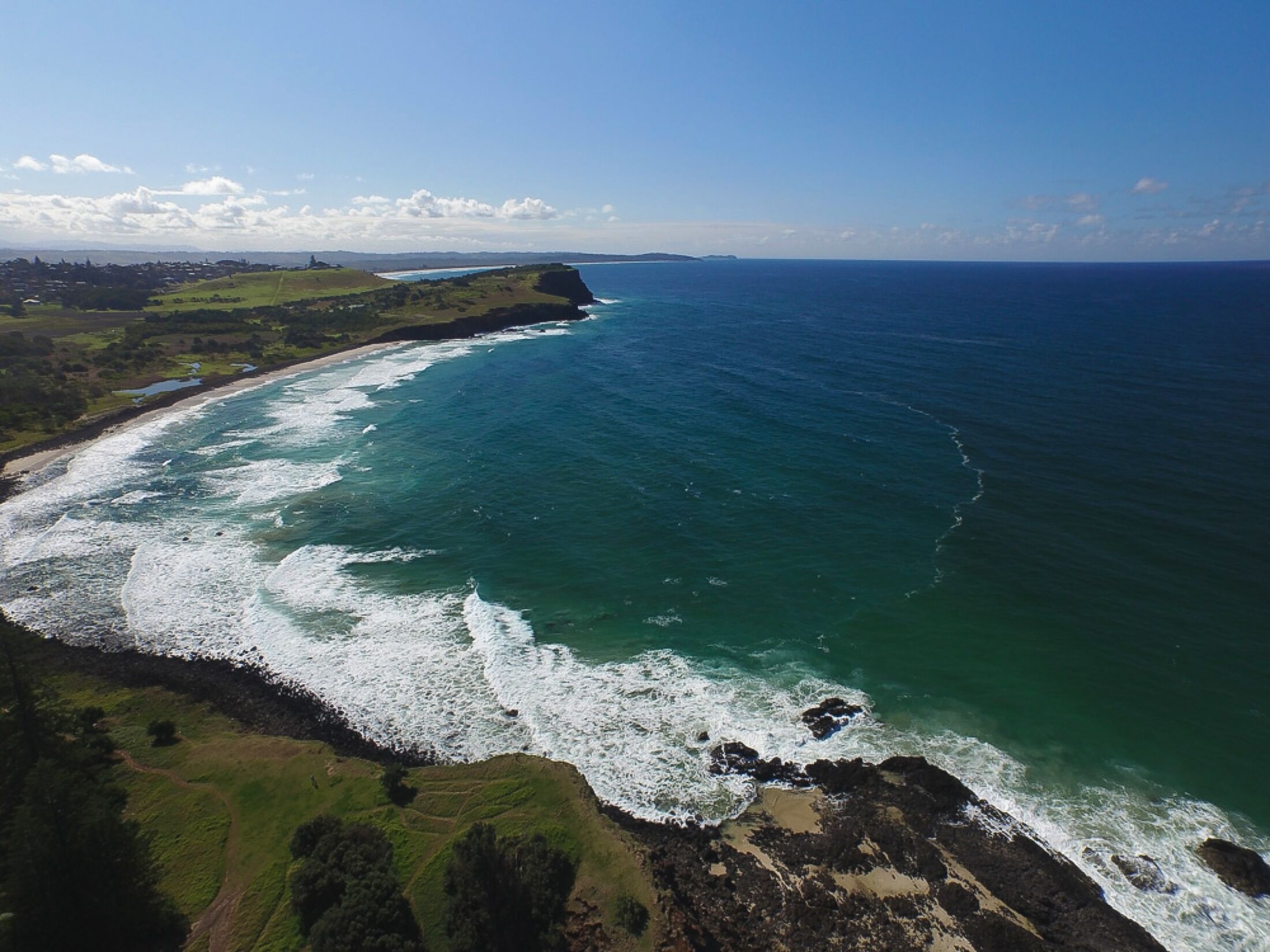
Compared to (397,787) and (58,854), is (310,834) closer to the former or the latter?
(397,787)

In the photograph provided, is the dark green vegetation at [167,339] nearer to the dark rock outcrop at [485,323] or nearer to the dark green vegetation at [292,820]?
the dark rock outcrop at [485,323]

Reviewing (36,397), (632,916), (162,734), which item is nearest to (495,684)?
(632,916)

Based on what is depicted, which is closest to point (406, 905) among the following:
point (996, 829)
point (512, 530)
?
point (996, 829)

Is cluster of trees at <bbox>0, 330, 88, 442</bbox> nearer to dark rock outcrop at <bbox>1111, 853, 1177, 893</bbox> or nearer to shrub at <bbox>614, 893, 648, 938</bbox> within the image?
shrub at <bbox>614, 893, 648, 938</bbox>

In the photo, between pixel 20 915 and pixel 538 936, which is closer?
pixel 20 915

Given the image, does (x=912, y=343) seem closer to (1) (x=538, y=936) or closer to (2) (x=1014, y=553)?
(2) (x=1014, y=553)

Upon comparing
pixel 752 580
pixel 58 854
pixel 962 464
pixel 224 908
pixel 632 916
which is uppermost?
pixel 58 854

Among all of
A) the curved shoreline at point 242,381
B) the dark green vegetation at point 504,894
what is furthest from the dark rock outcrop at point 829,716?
the curved shoreline at point 242,381
